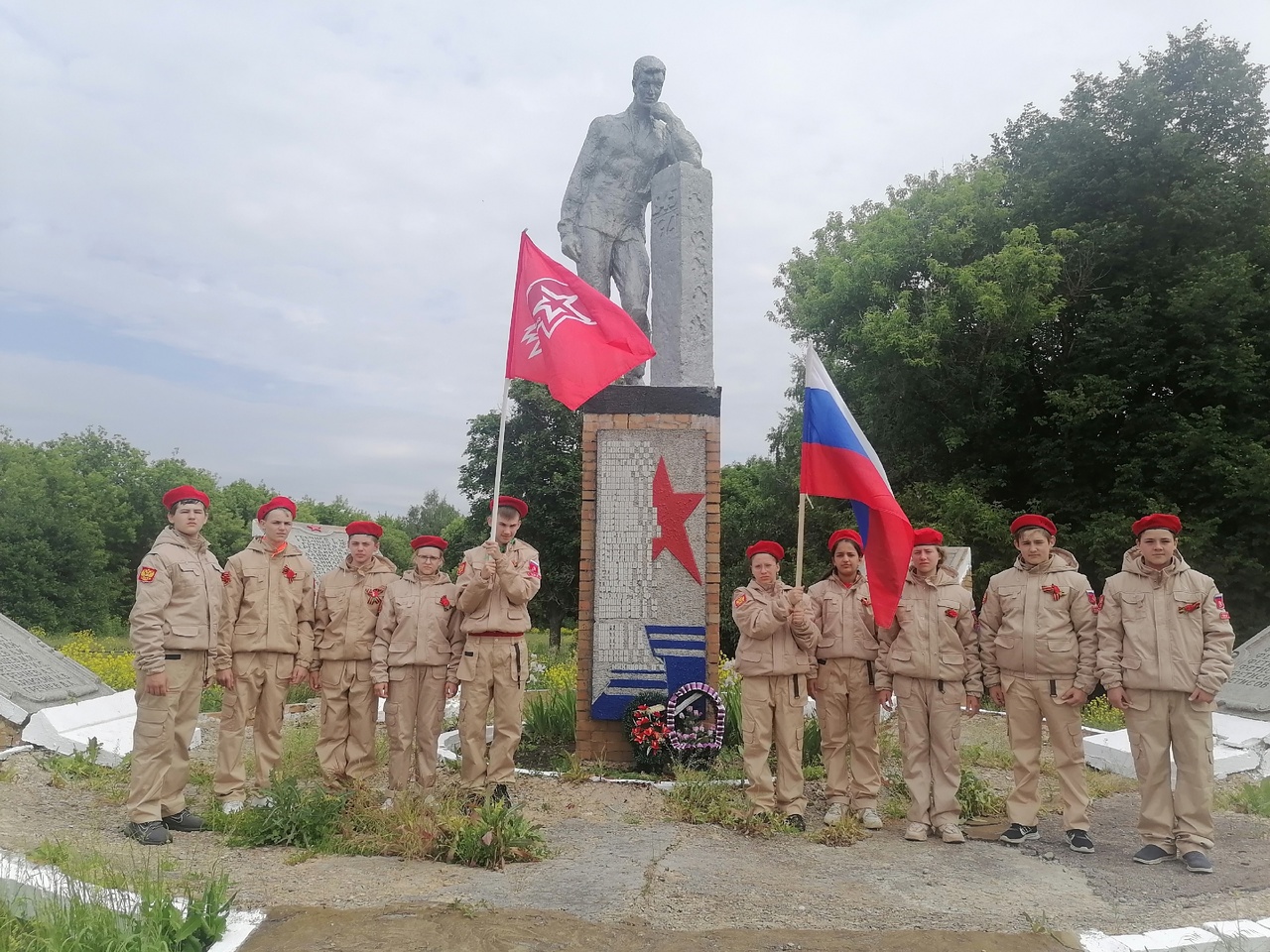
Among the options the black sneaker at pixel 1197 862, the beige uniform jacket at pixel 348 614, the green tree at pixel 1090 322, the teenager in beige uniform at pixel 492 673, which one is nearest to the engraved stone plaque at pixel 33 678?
the beige uniform jacket at pixel 348 614

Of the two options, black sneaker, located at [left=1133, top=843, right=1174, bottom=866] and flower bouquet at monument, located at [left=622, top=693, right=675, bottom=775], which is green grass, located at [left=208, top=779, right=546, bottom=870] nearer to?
flower bouquet at monument, located at [left=622, top=693, right=675, bottom=775]

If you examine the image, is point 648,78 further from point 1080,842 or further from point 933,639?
point 1080,842

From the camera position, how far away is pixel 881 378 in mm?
18203

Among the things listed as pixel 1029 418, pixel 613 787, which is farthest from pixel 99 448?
pixel 613 787

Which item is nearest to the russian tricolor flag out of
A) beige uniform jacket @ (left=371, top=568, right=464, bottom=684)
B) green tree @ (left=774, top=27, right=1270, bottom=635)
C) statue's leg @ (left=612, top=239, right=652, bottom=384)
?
beige uniform jacket @ (left=371, top=568, right=464, bottom=684)

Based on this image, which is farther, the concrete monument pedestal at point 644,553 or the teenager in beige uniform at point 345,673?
the concrete monument pedestal at point 644,553

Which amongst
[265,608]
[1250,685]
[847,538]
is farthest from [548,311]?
[1250,685]

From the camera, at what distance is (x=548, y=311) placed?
509 centimetres

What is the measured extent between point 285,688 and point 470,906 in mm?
2350

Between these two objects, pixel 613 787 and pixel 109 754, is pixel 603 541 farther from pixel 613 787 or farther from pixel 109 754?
pixel 109 754

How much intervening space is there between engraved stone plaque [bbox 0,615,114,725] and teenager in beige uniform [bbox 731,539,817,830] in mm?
5192

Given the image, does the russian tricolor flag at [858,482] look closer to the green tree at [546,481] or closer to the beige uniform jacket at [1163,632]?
the beige uniform jacket at [1163,632]

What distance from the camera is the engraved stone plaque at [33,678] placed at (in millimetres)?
6668

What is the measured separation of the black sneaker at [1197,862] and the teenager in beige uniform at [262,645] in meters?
4.76
